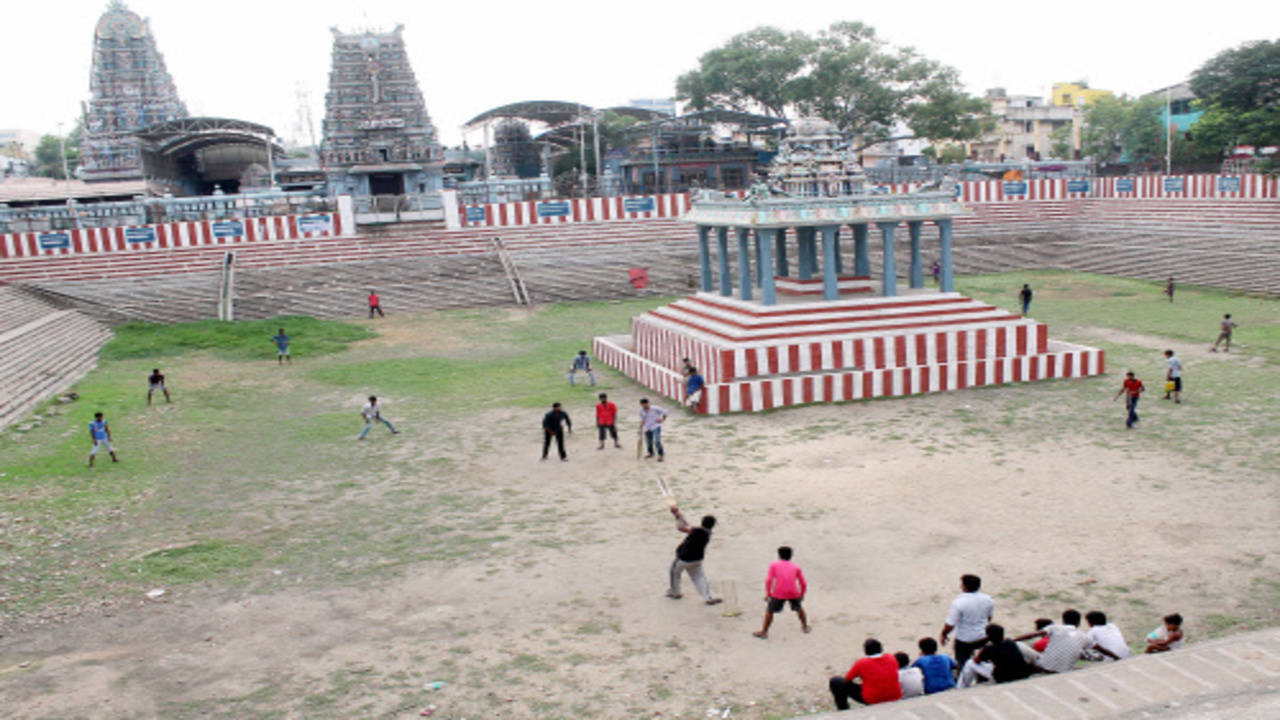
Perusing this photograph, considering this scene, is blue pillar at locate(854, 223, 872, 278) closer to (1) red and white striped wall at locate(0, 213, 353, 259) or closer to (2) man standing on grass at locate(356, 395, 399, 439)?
(2) man standing on grass at locate(356, 395, 399, 439)

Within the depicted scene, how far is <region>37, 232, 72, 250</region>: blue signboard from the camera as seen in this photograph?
36.8 m

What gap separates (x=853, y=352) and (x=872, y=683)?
13.3 metres

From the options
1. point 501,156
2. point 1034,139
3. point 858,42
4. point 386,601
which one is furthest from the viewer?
point 1034,139

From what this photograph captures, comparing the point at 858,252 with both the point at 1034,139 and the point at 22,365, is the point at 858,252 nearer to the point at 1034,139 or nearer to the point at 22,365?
the point at 22,365

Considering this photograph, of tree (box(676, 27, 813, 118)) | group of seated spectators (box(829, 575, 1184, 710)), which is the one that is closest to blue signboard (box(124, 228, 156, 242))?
tree (box(676, 27, 813, 118))

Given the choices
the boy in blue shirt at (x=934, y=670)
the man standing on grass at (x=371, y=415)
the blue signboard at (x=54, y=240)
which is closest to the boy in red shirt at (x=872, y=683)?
the boy in blue shirt at (x=934, y=670)

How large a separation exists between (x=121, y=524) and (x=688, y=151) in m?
44.6

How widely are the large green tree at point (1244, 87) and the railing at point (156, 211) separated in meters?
40.4

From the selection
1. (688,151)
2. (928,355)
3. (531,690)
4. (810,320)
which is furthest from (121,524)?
(688,151)

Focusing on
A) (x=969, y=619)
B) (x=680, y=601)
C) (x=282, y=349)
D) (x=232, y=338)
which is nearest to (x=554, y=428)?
(x=680, y=601)

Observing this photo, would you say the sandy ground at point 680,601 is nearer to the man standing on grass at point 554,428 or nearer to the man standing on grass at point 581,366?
the man standing on grass at point 554,428

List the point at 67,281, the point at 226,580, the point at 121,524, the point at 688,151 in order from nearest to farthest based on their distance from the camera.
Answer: the point at 226,580
the point at 121,524
the point at 67,281
the point at 688,151

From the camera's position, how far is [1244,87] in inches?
1784

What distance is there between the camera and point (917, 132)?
59750mm
